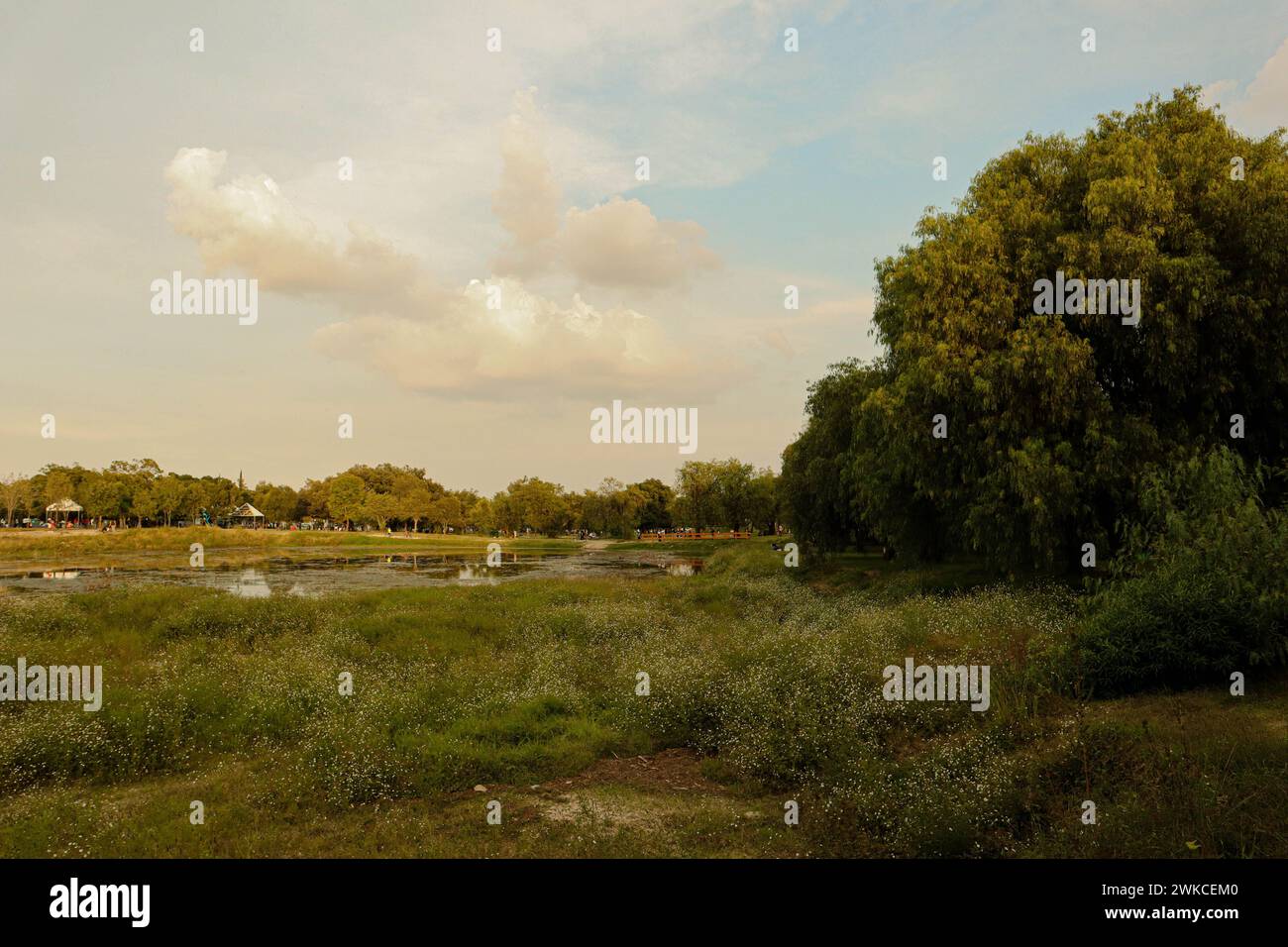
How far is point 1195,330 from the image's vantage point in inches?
801

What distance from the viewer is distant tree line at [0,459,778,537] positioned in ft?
346

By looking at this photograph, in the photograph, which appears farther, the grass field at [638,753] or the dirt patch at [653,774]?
the dirt patch at [653,774]

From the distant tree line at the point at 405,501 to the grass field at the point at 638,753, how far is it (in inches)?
3093

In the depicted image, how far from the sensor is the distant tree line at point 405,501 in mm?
105562

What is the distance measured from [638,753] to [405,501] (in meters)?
131

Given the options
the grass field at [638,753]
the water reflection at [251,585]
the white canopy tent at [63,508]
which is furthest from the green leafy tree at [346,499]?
the grass field at [638,753]

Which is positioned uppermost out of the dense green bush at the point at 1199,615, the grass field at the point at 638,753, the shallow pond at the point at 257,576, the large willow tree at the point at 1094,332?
the large willow tree at the point at 1094,332

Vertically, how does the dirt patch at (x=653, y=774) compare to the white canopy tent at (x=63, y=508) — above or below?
below

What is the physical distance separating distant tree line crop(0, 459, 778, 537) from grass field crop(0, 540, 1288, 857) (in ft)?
258

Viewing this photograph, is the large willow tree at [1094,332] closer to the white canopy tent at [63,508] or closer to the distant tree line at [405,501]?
the distant tree line at [405,501]

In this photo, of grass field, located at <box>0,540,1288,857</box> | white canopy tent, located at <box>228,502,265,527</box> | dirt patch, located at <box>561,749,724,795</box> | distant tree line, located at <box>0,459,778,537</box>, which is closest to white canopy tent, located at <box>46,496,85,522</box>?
distant tree line, located at <box>0,459,778,537</box>

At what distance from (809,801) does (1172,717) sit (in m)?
5.21

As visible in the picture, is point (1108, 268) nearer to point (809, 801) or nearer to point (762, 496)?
point (809, 801)
